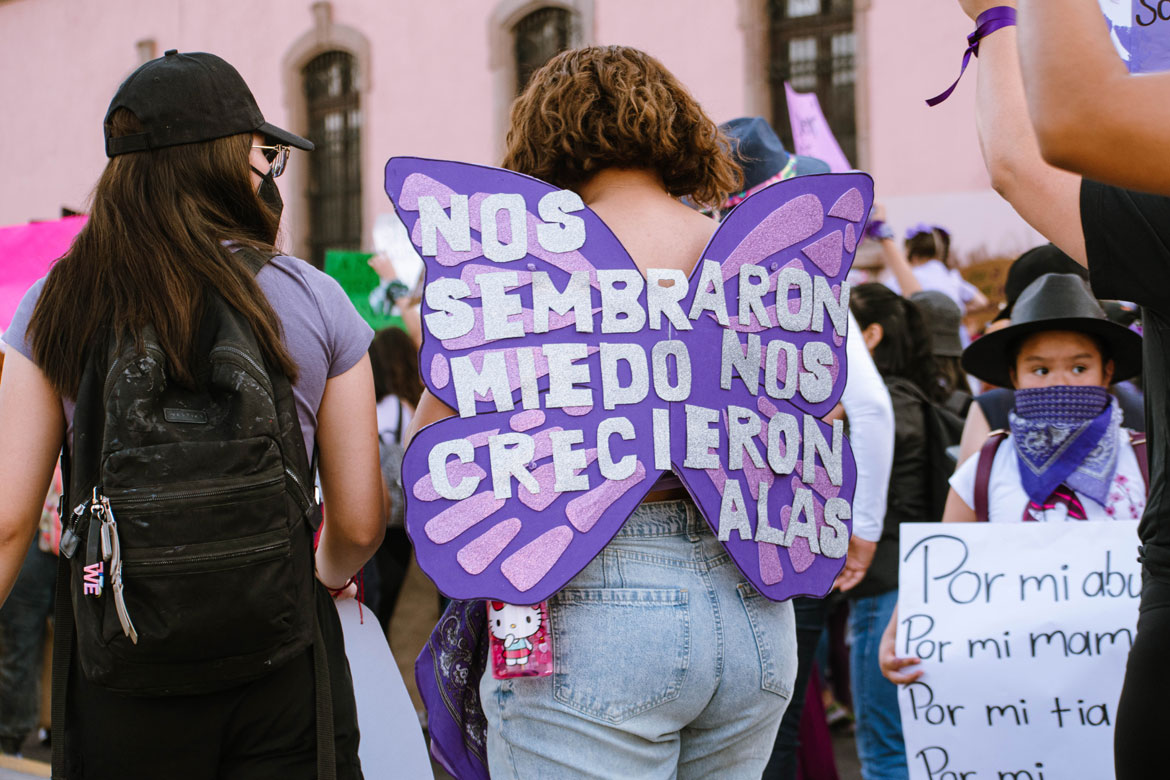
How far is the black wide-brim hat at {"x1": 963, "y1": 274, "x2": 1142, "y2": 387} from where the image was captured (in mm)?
2996

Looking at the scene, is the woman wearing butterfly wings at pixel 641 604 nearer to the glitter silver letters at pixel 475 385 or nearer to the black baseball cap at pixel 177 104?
the glitter silver letters at pixel 475 385

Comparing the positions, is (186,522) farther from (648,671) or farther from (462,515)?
(648,671)

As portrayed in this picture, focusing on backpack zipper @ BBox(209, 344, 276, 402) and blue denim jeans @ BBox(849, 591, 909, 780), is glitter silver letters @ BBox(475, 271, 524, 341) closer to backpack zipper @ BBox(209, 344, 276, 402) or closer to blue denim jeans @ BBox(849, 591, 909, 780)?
backpack zipper @ BBox(209, 344, 276, 402)

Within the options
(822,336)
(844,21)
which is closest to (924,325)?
(822,336)

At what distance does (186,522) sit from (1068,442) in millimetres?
1999

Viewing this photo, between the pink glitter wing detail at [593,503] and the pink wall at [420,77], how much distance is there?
10003 millimetres

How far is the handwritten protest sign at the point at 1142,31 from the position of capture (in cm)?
159

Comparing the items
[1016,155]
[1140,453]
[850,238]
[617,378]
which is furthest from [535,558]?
[1140,453]

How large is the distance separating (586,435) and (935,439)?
2596mm

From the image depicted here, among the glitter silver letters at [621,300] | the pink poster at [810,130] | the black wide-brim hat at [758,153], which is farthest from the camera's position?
the pink poster at [810,130]

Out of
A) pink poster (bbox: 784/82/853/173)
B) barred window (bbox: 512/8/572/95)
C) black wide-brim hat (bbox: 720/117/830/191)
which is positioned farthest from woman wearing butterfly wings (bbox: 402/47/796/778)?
barred window (bbox: 512/8/572/95)

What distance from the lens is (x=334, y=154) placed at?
18016mm

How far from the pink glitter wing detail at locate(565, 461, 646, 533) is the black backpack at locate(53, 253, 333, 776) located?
433mm

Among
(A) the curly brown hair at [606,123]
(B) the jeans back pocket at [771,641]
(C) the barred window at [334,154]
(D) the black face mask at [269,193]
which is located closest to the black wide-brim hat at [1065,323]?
(A) the curly brown hair at [606,123]
